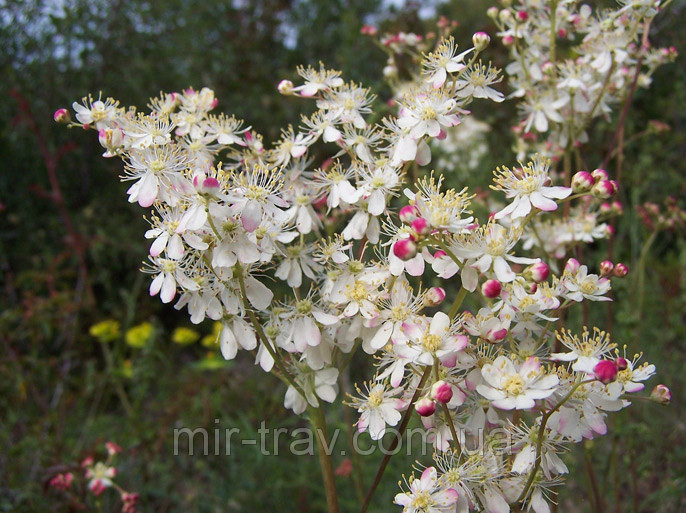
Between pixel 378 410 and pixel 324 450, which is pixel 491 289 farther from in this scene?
pixel 324 450

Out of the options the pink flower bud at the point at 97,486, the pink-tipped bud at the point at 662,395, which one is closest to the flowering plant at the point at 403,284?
the pink-tipped bud at the point at 662,395

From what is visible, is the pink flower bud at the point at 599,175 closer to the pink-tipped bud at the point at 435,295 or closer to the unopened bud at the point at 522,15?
the pink-tipped bud at the point at 435,295

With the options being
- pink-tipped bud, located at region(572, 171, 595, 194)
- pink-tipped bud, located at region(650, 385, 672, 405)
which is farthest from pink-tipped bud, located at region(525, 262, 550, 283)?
pink-tipped bud, located at region(650, 385, 672, 405)

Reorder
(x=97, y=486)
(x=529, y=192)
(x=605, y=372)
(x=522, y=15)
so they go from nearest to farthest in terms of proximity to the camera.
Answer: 1. (x=605, y=372)
2. (x=529, y=192)
3. (x=522, y=15)
4. (x=97, y=486)

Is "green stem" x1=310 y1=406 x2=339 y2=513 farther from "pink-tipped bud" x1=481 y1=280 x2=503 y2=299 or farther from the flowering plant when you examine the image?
"pink-tipped bud" x1=481 y1=280 x2=503 y2=299

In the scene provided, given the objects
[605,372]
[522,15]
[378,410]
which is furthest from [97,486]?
[522,15]
